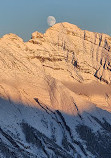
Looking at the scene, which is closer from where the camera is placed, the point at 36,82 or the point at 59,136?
the point at 59,136

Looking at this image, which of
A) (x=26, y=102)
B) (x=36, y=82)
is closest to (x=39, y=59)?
(x=36, y=82)

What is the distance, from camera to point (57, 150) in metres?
57.3

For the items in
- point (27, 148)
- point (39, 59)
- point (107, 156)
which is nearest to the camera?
point (27, 148)

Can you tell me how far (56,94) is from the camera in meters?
69.7

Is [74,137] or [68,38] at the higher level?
[68,38]

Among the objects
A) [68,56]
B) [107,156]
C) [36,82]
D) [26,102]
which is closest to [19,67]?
[36,82]

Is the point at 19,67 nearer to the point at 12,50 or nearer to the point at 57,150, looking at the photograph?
the point at 12,50

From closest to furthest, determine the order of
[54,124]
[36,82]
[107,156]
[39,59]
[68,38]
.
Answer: [107,156]
[54,124]
[36,82]
[39,59]
[68,38]

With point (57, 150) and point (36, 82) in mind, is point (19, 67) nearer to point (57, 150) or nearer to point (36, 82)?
point (36, 82)

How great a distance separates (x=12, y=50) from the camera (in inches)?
2916

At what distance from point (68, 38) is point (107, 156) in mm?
31476

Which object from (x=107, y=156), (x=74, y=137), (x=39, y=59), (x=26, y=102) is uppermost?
(x=39, y=59)

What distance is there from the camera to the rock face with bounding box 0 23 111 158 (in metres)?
58.4

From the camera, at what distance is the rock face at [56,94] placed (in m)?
58.4
